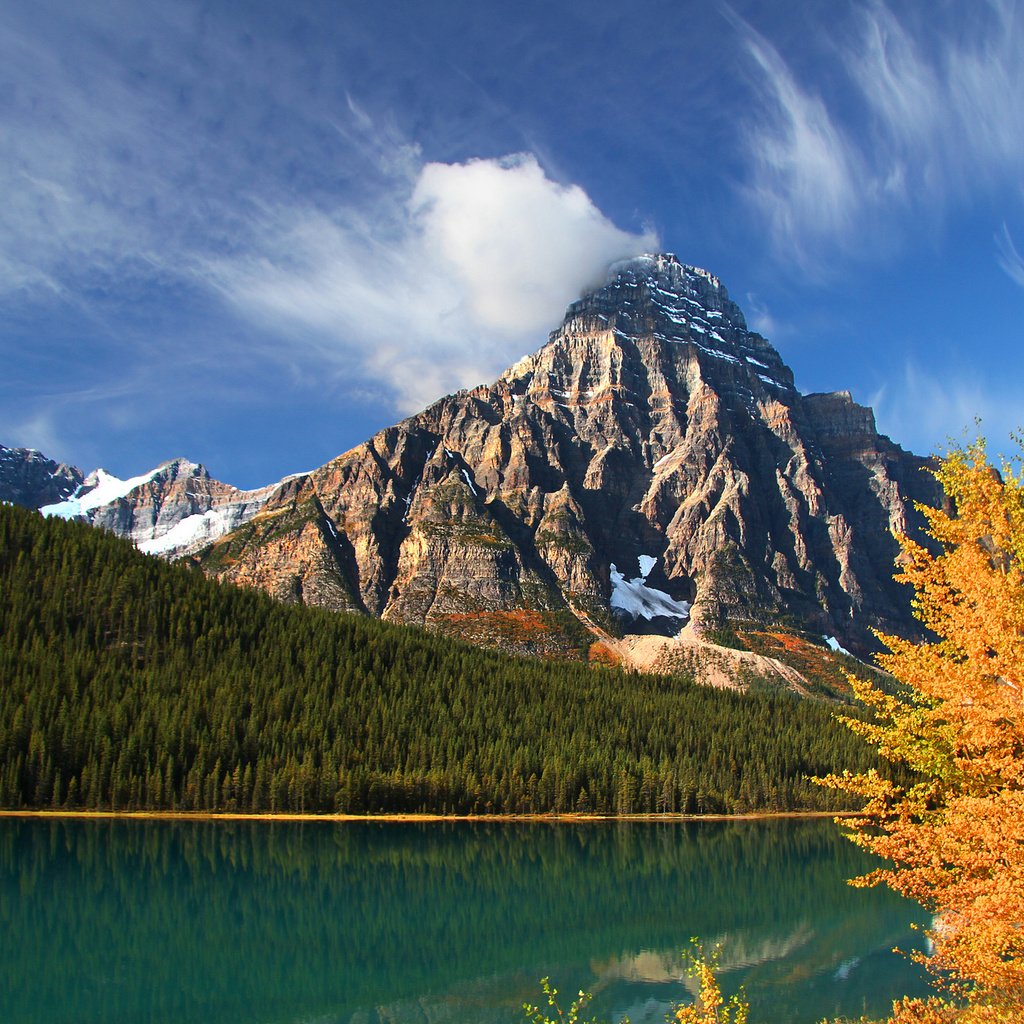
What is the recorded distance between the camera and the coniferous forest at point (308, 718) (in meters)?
113

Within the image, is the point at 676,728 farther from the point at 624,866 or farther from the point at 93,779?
the point at 93,779

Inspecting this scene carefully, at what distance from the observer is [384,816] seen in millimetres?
116312

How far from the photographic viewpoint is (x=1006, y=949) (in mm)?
16734

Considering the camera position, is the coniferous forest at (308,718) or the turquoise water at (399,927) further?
the coniferous forest at (308,718)

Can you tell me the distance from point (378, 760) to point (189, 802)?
25.9 meters

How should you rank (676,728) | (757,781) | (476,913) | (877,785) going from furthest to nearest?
(676,728), (757,781), (476,913), (877,785)

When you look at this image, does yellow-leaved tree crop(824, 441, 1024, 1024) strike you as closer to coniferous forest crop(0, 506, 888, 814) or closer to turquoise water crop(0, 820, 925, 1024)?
turquoise water crop(0, 820, 925, 1024)

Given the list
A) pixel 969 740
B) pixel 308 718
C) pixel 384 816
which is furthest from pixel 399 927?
pixel 308 718

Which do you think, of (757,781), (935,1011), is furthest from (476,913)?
(757,781)

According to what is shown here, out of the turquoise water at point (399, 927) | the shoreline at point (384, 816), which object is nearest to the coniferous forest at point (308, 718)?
the shoreline at point (384, 816)

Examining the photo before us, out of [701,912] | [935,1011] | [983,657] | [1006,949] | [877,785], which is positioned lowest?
[701,912]

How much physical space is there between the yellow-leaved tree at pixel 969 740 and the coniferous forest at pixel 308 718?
10611 cm

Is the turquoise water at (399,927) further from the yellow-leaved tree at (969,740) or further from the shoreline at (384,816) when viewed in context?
the yellow-leaved tree at (969,740)

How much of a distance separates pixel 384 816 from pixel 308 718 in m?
21.8
